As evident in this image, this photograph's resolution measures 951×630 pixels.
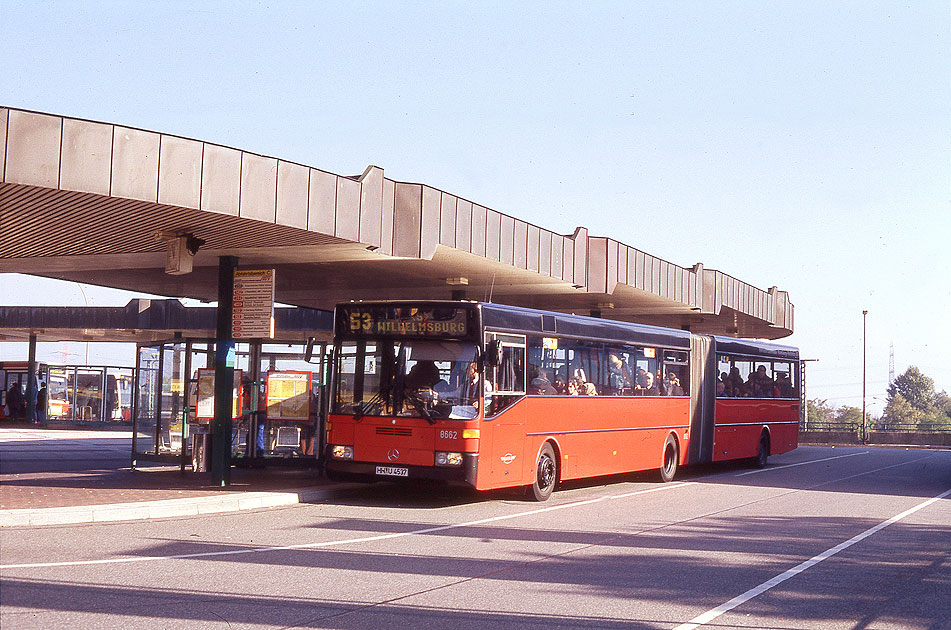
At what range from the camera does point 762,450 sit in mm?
28156

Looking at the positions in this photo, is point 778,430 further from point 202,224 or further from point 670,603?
point 670,603

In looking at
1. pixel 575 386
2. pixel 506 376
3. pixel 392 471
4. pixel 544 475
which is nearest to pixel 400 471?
pixel 392 471

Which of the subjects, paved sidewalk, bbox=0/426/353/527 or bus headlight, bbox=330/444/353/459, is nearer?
paved sidewalk, bbox=0/426/353/527

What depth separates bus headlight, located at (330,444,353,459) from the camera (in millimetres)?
16234

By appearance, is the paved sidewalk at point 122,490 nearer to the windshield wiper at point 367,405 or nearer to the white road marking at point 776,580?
the windshield wiper at point 367,405

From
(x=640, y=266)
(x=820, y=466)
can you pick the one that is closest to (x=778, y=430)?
(x=820, y=466)

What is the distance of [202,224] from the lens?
49.3ft

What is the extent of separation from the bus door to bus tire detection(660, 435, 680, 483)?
6.28 metres

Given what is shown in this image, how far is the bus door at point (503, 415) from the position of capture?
1573 cm

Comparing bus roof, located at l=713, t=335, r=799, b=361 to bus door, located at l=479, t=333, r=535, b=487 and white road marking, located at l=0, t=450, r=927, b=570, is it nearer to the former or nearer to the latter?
white road marking, located at l=0, t=450, r=927, b=570

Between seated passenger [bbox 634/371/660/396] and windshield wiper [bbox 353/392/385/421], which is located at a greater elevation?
seated passenger [bbox 634/371/660/396]

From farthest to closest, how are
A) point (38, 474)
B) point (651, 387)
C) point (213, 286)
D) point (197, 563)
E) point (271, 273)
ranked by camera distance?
1. point (213, 286)
2. point (651, 387)
3. point (38, 474)
4. point (271, 273)
5. point (197, 563)

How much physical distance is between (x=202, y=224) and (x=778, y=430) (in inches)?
763

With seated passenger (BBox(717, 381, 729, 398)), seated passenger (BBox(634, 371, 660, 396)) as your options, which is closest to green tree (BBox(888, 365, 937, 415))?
seated passenger (BBox(717, 381, 729, 398))
